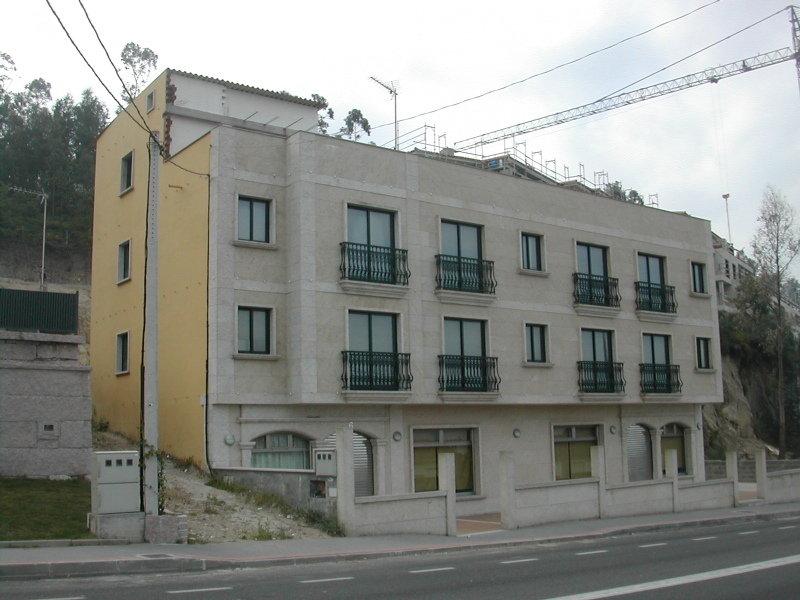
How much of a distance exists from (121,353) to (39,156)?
142ft

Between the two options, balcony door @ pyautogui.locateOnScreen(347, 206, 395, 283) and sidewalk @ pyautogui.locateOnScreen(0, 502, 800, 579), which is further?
balcony door @ pyautogui.locateOnScreen(347, 206, 395, 283)

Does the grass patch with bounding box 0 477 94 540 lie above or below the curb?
above

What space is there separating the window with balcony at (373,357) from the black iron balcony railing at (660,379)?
1149 cm

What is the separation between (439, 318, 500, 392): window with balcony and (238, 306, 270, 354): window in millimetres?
5590

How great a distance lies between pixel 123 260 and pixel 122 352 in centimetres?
324

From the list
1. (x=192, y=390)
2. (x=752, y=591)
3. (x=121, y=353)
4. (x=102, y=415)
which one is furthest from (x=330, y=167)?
(x=752, y=591)

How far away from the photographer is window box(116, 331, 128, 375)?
3019 cm

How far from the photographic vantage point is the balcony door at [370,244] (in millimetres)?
26922

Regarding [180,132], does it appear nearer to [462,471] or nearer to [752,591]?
[462,471]

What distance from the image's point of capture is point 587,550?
19625 mm

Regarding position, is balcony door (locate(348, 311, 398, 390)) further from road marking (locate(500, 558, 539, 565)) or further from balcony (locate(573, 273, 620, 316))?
road marking (locate(500, 558, 539, 565))

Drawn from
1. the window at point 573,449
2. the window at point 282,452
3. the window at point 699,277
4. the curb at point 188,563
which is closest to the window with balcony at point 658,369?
the window at point 573,449

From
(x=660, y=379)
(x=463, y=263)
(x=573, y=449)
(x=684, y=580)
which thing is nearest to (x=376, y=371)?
(x=463, y=263)

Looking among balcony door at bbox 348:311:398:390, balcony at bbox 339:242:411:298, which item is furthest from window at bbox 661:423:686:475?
balcony at bbox 339:242:411:298
